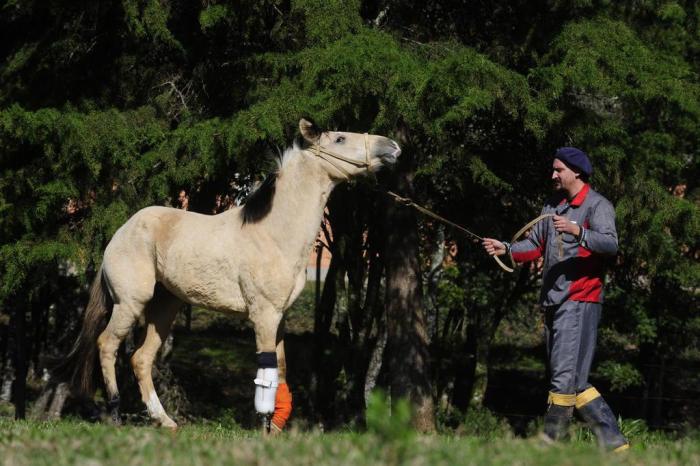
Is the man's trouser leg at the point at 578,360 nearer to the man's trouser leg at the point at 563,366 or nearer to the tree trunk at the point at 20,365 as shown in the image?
the man's trouser leg at the point at 563,366

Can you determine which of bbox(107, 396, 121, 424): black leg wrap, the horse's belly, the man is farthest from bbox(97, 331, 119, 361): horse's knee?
the man

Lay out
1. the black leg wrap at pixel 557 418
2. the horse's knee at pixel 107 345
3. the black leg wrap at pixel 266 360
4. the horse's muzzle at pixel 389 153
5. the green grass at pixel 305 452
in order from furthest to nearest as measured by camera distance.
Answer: the horse's knee at pixel 107 345, the horse's muzzle at pixel 389 153, the black leg wrap at pixel 266 360, the black leg wrap at pixel 557 418, the green grass at pixel 305 452

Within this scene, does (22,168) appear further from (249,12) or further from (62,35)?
(249,12)

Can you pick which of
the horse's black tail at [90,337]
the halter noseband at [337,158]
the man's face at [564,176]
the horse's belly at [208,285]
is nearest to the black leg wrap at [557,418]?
the man's face at [564,176]

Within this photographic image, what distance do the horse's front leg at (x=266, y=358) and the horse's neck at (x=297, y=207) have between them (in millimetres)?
484

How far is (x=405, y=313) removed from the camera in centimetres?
1352

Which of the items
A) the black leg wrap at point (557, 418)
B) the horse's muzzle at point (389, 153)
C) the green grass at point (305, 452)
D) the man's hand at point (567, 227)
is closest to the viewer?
the green grass at point (305, 452)

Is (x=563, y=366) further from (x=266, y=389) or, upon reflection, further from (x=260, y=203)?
(x=260, y=203)

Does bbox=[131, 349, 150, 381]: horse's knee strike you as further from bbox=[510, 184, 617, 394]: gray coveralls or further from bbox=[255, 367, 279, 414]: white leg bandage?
bbox=[510, 184, 617, 394]: gray coveralls

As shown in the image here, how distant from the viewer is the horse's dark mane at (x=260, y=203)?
8406 millimetres

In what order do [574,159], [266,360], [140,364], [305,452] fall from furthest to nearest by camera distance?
1. [140,364]
2. [266,360]
3. [574,159]
4. [305,452]

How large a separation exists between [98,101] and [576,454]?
9550 mm

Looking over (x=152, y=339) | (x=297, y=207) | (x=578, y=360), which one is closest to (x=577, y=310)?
(x=578, y=360)

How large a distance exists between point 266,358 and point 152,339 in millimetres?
1507
